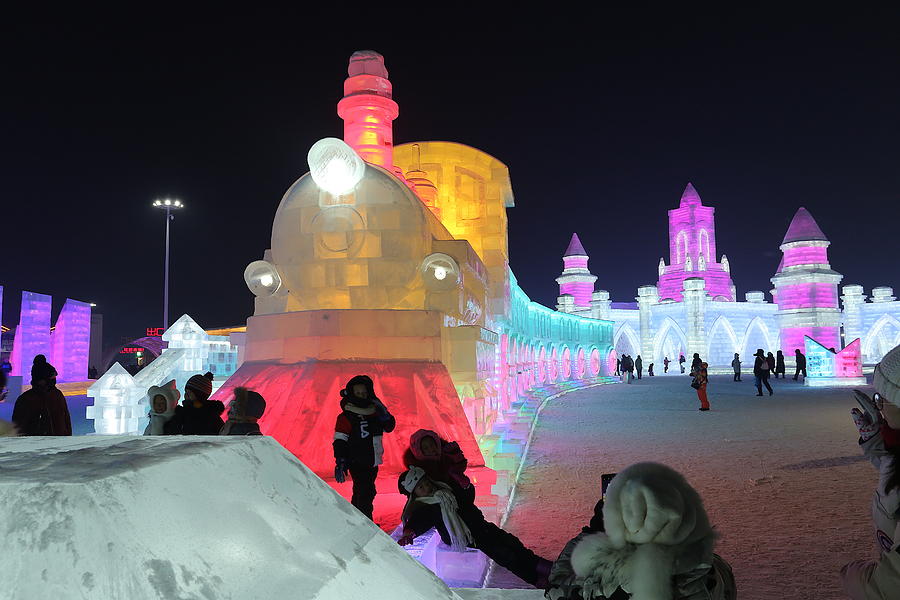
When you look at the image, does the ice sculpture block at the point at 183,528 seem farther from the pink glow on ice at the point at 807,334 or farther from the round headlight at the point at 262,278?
the pink glow on ice at the point at 807,334

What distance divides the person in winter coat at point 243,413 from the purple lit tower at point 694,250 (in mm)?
37756

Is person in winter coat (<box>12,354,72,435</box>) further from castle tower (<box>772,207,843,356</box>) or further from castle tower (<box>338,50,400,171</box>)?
castle tower (<box>772,207,843,356</box>)

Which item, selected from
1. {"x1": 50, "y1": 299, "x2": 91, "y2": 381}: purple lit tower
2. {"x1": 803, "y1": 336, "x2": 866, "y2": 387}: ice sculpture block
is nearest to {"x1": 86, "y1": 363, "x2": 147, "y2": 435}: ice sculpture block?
{"x1": 50, "y1": 299, "x2": 91, "y2": 381}: purple lit tower

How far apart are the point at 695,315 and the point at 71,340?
2956cm

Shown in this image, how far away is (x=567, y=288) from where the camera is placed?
4000 centimetres

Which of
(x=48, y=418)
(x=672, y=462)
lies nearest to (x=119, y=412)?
(x=48, y=418)

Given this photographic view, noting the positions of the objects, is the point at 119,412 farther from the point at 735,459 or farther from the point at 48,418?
the point at 735,459

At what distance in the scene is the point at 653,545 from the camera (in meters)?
1.59

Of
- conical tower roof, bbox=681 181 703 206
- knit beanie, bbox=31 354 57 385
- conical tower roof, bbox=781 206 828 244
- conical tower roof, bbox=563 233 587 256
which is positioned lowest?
knit beanie, bbox=31 354 57 385

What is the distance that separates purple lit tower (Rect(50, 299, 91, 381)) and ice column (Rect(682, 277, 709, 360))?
28.8m

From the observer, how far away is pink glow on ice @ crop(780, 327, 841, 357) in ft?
85.4

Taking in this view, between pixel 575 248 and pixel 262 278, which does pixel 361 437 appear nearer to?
pixel 262 278

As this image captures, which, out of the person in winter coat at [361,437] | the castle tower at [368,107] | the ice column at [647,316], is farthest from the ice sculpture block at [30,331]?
the ice column at [647,316]

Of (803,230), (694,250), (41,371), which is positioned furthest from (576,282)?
(41,371)
